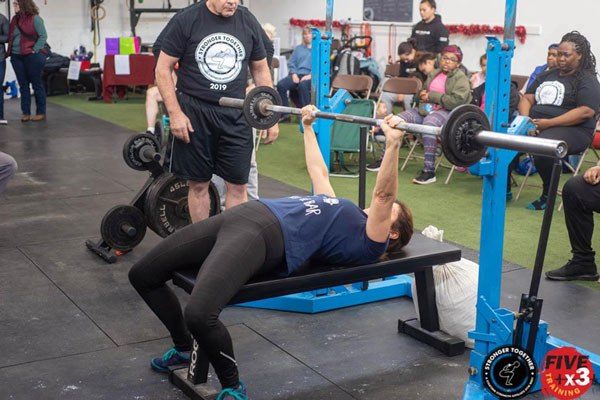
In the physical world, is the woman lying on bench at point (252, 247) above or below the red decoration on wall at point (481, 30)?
below

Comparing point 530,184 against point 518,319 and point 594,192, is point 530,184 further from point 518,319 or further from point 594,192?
point 518,319

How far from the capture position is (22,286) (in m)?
4.34

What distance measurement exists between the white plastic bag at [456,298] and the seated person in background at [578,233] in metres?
0.98

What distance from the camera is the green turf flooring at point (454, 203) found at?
512cm

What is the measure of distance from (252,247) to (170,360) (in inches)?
27.4

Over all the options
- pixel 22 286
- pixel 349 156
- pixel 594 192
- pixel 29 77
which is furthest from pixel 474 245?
pixel 29 77

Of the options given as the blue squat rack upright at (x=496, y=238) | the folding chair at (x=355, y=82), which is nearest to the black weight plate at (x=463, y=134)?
the blue squat rack upright at (x=496, y=238)

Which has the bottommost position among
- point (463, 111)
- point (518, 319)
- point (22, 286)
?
point (22, 286)

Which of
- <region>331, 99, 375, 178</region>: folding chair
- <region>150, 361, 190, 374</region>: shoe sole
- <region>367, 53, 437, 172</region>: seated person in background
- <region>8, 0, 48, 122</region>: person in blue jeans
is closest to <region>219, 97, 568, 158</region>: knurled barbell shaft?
<region>150, 361, 190, 374</region>: shoe sole

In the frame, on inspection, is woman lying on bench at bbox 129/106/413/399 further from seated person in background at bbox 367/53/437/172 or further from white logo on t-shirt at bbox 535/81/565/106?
seated person in background at bbox 367/53/437/172

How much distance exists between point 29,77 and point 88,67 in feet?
9.53

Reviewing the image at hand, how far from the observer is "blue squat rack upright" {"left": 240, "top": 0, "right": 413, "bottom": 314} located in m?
3.84

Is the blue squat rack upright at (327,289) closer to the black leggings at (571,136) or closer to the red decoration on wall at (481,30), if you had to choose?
the black leggings at (571,136)

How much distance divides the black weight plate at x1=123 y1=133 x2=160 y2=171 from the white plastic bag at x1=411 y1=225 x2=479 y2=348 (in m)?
1.87
